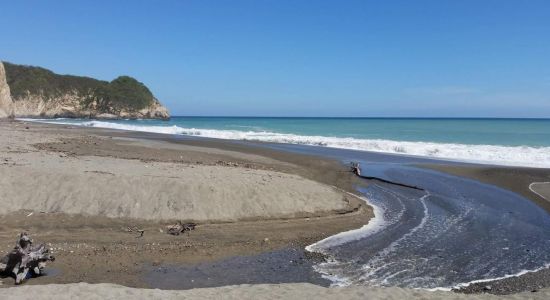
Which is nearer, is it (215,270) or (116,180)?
(215,270)

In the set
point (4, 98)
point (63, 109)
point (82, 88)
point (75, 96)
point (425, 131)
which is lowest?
point (425, 131)

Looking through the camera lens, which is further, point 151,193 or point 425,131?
point 425,131

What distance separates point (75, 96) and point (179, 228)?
367ft

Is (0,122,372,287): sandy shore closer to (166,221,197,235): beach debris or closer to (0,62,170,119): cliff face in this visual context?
(166,221,197,235): beach debris

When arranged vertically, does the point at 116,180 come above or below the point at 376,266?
above

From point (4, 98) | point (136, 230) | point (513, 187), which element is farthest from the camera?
point (4, 98)

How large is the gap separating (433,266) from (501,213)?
6284mm

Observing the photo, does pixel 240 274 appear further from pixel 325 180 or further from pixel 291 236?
pixel 325 180

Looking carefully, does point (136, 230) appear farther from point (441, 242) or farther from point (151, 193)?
point (441, 242)

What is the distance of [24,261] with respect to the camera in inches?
279

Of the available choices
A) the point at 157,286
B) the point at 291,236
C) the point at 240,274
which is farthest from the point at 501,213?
the point at 157,286

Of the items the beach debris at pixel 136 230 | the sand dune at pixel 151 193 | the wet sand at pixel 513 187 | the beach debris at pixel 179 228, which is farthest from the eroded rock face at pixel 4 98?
the beach debris at pixel 179 228

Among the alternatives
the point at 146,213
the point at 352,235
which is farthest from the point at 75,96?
the point at 352,235

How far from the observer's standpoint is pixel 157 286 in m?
7.21
